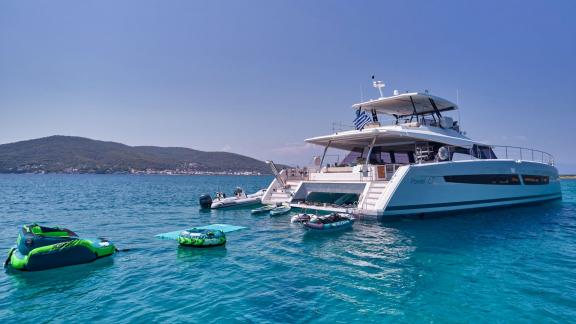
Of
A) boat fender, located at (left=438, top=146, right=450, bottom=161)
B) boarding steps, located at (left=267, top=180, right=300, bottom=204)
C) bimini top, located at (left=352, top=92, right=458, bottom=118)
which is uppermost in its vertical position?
bimini top, located at (left=352, top=92, right=458, bottom=118)

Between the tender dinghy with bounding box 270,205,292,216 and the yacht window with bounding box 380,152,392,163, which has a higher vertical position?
the yacht window with bounding box 380,152,392,163

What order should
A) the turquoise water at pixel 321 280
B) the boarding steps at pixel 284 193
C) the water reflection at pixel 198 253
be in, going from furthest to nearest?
the boarding steps at pixel 284 193 → the water reflection at pixel 198 253 → the turquoise water at pixel 321 280

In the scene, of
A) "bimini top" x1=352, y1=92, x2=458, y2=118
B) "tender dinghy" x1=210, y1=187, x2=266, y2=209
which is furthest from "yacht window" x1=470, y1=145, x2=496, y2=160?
"tender dinghy" x1=210, y1=187, x2=266, y2=209

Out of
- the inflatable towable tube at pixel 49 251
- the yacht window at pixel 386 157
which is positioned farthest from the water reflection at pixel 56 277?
the yacht window at pixel 386 157

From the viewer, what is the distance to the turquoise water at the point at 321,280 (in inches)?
279

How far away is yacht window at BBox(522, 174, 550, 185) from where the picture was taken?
24873 millimetres

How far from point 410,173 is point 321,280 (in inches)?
414

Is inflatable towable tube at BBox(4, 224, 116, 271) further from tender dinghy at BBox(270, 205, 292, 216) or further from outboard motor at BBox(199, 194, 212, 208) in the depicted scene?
outboard motor at BBox(199, 194, 212, 208)

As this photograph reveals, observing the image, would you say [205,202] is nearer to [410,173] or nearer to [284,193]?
[284,193]

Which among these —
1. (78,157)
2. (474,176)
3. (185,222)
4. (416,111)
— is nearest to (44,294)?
(185,222)

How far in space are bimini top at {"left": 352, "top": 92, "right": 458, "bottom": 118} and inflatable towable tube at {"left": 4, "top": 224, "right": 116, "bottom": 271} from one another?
2012cm

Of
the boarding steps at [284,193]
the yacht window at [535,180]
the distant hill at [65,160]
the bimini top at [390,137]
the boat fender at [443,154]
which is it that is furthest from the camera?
the distant hill at [65,160]

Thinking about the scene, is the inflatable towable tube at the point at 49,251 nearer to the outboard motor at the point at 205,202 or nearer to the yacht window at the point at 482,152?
the outboard motor at the point at 205,202

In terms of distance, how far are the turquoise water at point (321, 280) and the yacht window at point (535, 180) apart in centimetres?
1034
